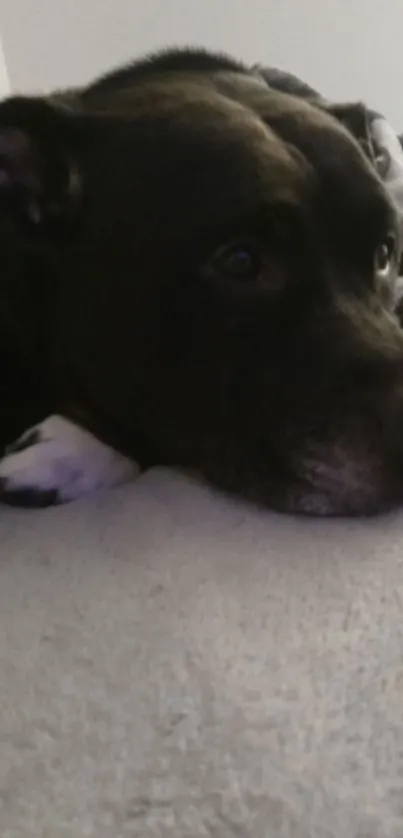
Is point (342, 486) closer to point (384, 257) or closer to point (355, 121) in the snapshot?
point (384, 257)

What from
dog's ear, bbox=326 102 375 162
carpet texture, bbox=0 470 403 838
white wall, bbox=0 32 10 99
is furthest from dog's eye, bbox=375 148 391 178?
white wall, bbox=0 32 10 99

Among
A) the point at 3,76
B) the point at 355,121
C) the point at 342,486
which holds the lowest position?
the point at 3,76

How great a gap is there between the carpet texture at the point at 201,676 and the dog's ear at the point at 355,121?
0.67 m

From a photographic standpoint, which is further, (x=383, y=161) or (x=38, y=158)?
(x=383, y=161)

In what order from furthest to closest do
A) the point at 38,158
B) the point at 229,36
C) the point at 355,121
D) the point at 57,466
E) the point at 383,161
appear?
the point at 229,36, the point at 383,161, the point at 355,121, the point at 38,158, the point at 57,466

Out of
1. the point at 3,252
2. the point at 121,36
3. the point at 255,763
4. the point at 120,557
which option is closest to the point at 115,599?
the point at 120,557

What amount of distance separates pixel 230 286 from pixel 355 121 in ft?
1.51

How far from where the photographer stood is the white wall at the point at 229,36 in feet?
8.64

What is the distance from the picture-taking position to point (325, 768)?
0.61 metres

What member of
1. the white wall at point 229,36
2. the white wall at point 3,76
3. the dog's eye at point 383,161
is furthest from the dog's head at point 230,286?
the white wall at point 229,36

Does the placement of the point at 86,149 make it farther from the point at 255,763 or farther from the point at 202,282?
the point at 255,763

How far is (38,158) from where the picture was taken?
124 centimetres

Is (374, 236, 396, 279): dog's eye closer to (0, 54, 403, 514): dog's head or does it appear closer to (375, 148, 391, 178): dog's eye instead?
(0, 54, 403, 514): dog's head

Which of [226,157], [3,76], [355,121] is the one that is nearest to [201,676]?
[226,157]
